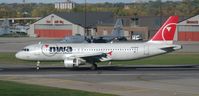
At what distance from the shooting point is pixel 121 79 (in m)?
40.6

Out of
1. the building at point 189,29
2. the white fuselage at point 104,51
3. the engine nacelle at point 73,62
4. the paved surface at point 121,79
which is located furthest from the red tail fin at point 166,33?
the building at point 189,29

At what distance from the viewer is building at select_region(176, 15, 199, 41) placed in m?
124

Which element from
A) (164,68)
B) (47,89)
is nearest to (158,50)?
(164,68)

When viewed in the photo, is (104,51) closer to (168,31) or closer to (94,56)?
(94,56)

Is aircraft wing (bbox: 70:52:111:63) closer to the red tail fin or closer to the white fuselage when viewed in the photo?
the white fuselage

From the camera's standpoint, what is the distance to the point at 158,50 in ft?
161

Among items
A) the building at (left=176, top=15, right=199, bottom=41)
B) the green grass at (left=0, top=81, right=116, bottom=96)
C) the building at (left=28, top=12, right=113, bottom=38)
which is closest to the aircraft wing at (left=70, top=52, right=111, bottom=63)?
the green grass at (left=0, top=81, right=116, bottom=96)

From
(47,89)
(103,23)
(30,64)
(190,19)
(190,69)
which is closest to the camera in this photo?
(47,89)

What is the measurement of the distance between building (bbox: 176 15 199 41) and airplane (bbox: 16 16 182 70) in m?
74.0

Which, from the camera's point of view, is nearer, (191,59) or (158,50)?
(158,50)

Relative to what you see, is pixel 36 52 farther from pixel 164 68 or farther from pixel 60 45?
pixel 164 68

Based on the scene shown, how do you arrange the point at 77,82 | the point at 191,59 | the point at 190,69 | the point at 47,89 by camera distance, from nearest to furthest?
the point at 47,89, the point at 77,82, the point at 190,69, the point at 191,59

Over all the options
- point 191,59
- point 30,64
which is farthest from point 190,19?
point 30,64

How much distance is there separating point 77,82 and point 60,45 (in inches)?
507
